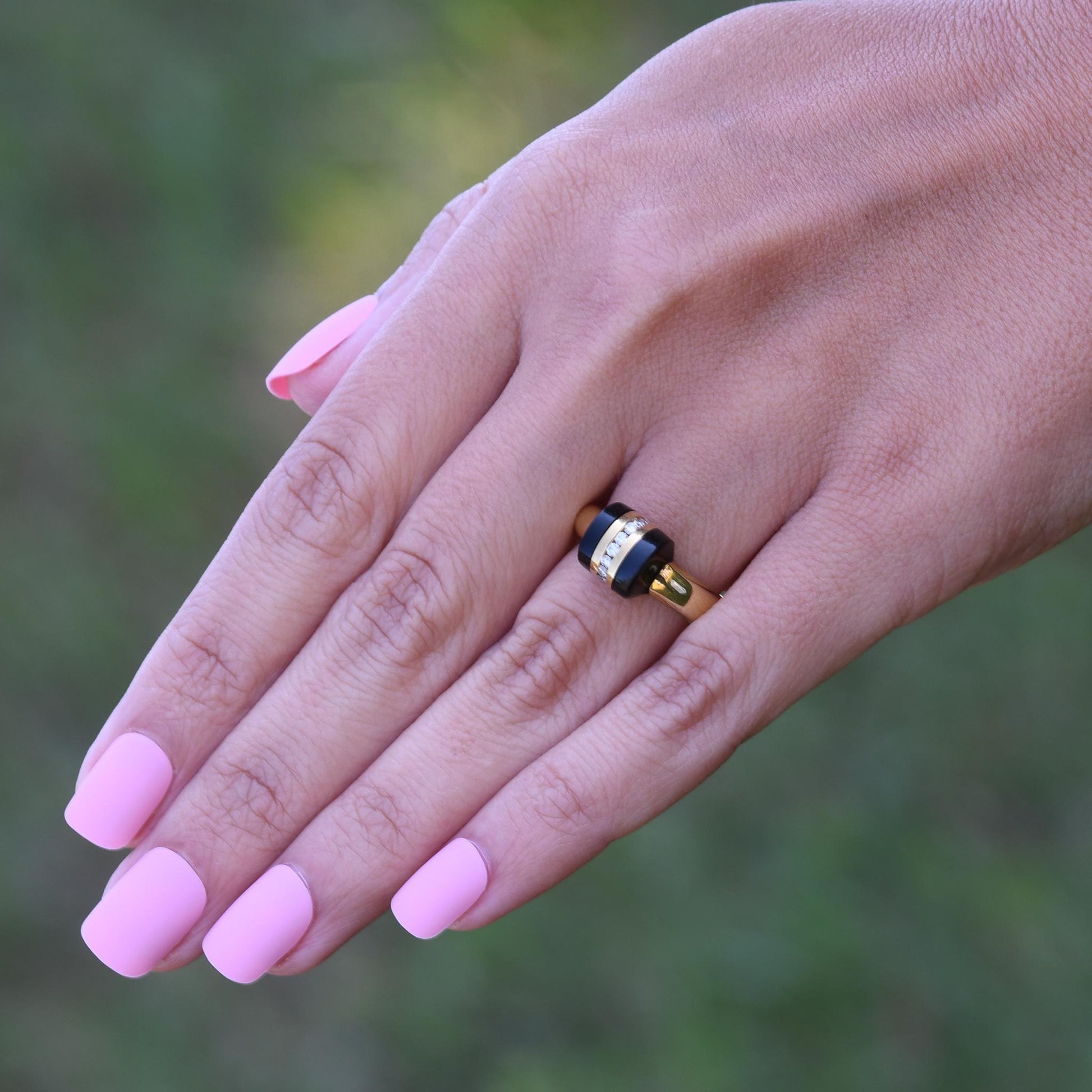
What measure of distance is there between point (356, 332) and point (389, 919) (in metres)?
1.39

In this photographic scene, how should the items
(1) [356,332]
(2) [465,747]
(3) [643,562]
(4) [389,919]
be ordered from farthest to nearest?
(4) [389,919] < (1) [356,332] < (2) [465,747] < (3) [643,562]

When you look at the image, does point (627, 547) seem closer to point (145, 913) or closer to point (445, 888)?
point (445, 888)

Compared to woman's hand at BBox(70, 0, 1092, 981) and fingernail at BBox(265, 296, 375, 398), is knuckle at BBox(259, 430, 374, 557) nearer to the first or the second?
woman's hand at BBox(70, 0, 1092, 981)

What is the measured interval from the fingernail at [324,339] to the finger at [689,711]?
0.62m

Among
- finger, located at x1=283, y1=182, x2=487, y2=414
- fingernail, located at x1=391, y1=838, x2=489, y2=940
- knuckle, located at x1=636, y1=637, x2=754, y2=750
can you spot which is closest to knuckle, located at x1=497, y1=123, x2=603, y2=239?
finger, located at x1=283, y1=182, x2=487, y2=414

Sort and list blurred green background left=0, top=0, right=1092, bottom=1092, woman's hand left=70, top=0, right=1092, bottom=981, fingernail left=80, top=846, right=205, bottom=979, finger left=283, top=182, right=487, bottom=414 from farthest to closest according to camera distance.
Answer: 1. blurred green background left=0, top=0, right=1092, bottom=1092
2. finger left=283, top=182, right=487, bottom=414
3. fingernail left=80, top=846, right=205, bottom=979
4. woman's hand left=70, top=0, right=1092, bottom=981

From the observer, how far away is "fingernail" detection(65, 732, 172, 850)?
142 centimetres

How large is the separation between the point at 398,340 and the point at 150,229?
1936 mm

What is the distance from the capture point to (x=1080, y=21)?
1.26m

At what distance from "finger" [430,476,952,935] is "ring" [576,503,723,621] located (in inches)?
2.2

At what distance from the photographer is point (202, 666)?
144cm

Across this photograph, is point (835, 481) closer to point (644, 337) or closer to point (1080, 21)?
point (644, 337)

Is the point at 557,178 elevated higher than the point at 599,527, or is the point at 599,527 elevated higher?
the point at 557,178

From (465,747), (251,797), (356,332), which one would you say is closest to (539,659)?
(465,747)
